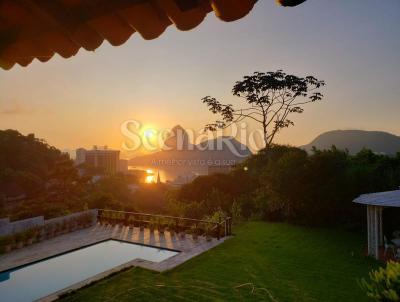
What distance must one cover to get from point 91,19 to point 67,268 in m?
11.7

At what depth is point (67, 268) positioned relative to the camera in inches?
440

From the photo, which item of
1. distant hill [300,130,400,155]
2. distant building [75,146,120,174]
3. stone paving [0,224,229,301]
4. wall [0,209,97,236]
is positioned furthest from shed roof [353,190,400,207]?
distant building [75,146,120,174]

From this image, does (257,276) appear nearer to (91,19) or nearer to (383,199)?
(383,199)

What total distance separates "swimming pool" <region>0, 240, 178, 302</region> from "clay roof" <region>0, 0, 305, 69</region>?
9.39m

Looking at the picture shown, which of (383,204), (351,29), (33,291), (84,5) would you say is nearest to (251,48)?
(351,29)

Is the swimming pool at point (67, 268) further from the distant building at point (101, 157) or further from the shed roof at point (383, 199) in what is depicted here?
the distant building at point (101, 157)

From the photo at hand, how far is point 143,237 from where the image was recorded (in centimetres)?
1420

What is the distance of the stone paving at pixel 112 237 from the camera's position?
10342 mm

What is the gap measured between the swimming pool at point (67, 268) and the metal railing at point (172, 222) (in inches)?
87.0

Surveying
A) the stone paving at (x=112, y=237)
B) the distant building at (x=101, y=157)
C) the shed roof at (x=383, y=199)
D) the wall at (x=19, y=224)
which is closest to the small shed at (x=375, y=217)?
the shed roof at (x=383, y=199)

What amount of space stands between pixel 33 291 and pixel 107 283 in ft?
8.03

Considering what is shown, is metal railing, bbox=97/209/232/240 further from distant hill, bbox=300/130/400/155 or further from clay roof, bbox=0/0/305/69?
distant hill, bbox=300/130/400/155

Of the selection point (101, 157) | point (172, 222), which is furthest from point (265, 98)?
point (101, 157)

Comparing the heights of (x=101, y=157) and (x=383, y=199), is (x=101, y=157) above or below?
above
